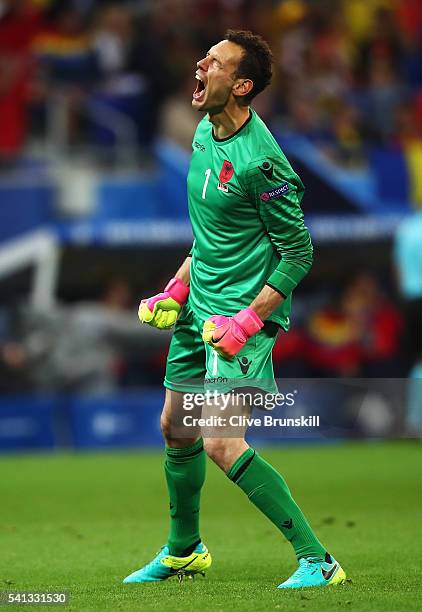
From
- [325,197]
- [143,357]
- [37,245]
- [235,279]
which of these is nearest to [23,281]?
[37,245]

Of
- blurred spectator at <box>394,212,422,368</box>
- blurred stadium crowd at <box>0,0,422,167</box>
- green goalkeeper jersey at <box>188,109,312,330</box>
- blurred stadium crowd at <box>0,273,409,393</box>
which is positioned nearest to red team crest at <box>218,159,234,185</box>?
green goalkeeper jersey at <box>188,109,312,330</box>

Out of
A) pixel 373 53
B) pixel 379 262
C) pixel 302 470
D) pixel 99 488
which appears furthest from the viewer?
pixel 373 53

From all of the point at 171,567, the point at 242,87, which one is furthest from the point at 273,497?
the point at 242,87

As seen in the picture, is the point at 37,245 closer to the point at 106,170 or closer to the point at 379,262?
the point at 106,170

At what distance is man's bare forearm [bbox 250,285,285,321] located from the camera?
19.3 feet

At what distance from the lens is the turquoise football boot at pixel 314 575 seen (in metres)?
5.84

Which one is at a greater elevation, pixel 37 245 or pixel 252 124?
pixel 37 245

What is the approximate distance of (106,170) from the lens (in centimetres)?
1691

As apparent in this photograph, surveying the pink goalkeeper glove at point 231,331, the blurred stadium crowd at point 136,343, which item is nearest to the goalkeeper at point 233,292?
the pink goalkeeper glove at point 231,331

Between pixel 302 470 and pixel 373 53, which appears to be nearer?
pixel 302 470

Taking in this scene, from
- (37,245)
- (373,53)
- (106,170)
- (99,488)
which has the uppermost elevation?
(373,53)

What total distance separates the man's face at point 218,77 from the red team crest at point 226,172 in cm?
25

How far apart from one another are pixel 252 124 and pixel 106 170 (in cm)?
1102

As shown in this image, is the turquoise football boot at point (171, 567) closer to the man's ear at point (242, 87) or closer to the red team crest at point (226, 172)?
the red team crest at point (226, 172)
